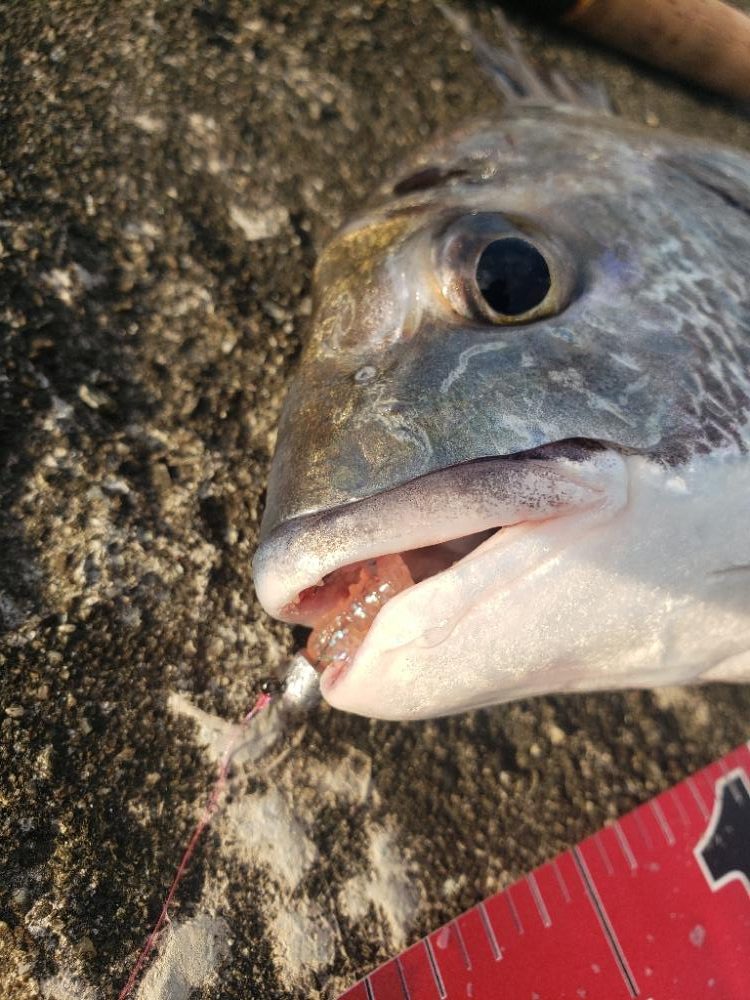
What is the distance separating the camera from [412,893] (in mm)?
1691

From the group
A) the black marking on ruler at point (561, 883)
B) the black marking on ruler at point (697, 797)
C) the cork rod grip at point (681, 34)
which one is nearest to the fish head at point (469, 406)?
the black marking on ruler at point (561, 883)

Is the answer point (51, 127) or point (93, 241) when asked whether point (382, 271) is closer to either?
point (93, 241)

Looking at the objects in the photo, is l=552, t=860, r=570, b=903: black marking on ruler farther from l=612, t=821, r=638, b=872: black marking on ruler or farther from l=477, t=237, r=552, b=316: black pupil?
l=477, t=237, r=552, b=316: black pupil

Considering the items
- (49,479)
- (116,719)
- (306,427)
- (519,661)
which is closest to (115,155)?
(49,479)

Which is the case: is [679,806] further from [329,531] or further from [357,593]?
[329,531]

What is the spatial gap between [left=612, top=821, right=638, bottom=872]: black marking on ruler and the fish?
48cm

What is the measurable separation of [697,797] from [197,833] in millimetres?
1192

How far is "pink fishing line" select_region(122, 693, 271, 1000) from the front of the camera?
1454 mm

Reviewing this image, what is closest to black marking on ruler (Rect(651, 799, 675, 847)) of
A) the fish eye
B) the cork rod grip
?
the fish eye

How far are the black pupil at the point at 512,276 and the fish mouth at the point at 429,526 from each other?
299 millimetres

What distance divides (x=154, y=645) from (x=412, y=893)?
82 centimetres

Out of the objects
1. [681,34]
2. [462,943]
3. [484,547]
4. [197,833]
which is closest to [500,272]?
[484,547]

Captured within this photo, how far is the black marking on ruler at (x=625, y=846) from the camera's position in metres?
1.70

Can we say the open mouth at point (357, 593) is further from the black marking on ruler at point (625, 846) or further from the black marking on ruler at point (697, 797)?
the black marking on ruler at point (697, 797)
